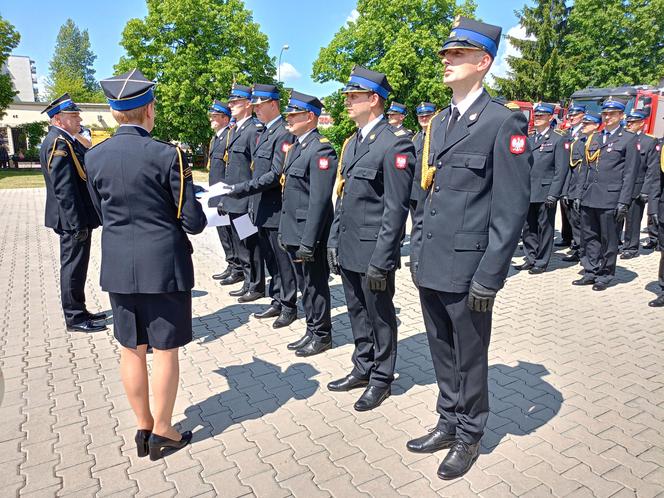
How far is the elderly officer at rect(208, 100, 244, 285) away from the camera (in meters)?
6.39

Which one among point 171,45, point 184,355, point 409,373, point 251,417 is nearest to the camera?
point 251,417

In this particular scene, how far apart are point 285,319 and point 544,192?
451 cm

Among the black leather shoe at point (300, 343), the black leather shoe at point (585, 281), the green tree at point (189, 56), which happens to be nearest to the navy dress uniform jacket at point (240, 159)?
the black leather shoe at point (300, 343)

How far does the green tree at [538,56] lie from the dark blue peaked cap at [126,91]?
3611 centimetres

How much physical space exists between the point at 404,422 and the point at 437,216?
1506 mm

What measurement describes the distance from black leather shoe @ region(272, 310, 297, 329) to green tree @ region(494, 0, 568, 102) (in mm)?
34233

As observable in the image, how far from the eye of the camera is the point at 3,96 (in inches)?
1102

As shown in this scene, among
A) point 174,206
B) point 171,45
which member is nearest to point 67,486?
point 174,206

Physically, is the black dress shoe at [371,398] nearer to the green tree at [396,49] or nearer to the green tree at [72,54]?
the green tree at [396,49]

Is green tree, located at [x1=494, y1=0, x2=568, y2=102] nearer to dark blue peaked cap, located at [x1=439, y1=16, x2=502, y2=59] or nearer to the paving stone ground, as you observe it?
the paving stone ground

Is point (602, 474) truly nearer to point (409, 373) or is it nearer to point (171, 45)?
point (409, 373)

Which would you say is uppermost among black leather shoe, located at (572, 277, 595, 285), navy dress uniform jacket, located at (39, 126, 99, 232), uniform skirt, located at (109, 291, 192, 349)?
navy dress uniform jacket, located at (39, 126, 99, 232)

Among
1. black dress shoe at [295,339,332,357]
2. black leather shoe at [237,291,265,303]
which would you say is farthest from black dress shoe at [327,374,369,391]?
black leather shoe at [237,291,265,303]

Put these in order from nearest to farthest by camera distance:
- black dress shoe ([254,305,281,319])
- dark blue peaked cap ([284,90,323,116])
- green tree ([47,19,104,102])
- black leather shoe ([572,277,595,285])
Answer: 1. dark blue peaked cap ([284,90,323,116])
2. black dress shoe ([254,305,281,319])
3. black leather shoe ([572,277,595,285])
4. green tree ([47,19,104,102])
